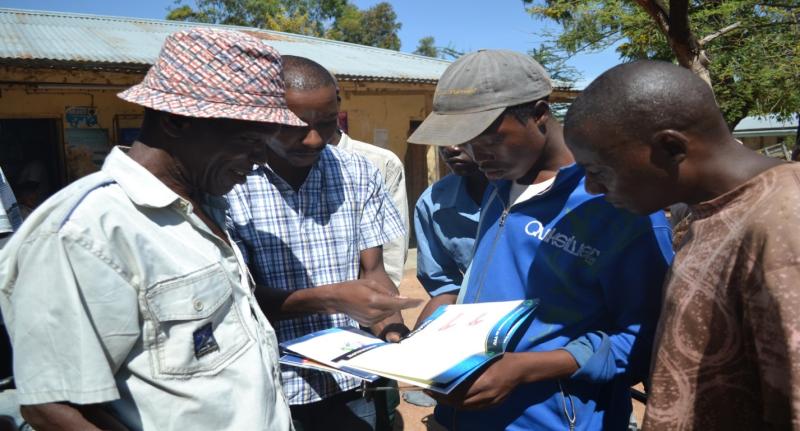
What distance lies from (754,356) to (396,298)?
102 cm

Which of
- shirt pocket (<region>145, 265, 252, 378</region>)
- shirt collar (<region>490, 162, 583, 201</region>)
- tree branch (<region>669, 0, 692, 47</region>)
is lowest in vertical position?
shirt pocket (<region>145, 265, 252, 378</region>)

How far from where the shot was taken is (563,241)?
5.79ft

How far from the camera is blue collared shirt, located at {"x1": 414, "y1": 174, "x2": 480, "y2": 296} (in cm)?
253

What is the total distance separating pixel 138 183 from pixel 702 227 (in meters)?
1.25

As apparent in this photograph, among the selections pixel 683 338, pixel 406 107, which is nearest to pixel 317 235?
pixel 683 338

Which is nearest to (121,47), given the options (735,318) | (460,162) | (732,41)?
(460,162)

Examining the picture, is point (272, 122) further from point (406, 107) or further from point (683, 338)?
point (406, 107)

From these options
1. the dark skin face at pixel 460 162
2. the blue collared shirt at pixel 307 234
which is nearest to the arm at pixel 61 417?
the blue collared shirt at pixel 307 234

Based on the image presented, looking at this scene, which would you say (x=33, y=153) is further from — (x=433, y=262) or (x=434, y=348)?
(x=434, y=348)

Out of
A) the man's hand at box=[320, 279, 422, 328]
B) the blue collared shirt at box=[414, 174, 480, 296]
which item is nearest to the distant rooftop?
the blue collared shirt at box=[414, 174, 480, 296]

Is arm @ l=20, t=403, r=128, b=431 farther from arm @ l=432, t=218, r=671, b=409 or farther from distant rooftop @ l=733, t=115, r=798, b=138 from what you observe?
distant rooftop @ l=733, t=115, r=798, b=138

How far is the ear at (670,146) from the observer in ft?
4.50

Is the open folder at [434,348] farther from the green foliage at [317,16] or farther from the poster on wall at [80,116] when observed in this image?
the green foliage at [317,16]

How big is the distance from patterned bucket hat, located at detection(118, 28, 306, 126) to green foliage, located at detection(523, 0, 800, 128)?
938 cm
